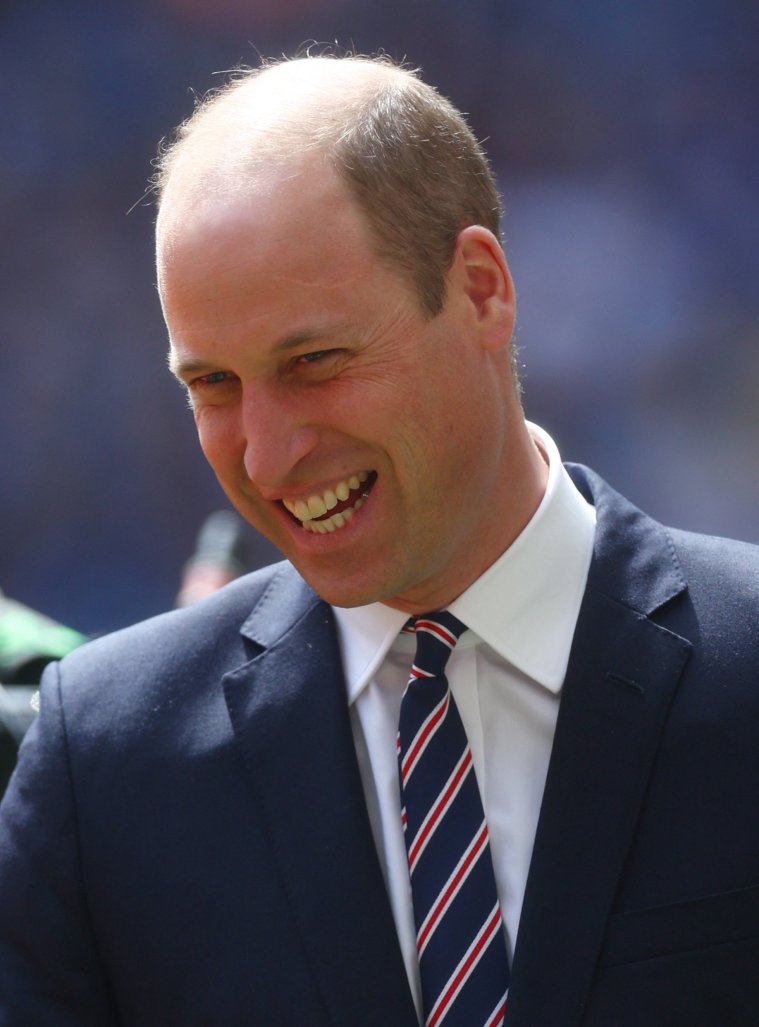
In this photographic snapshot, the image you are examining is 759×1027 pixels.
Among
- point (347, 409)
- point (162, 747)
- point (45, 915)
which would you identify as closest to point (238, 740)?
point (162, 747)

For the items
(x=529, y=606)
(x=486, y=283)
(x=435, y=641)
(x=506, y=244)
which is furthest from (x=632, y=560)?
(x=506, y=244)

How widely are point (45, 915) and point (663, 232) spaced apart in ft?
11.0

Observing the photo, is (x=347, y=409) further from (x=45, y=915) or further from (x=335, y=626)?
(x=45, y=915)

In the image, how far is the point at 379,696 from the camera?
1584 mm

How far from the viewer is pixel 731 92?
13.8 feet

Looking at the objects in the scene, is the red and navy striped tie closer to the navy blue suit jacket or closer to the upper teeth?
the navy blue suit jacket

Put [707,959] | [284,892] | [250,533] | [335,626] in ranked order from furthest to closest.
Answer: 1. [250,533]
2. [335,626]
3. [284,892]
4. [707,959]

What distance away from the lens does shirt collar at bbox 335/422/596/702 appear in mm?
1539

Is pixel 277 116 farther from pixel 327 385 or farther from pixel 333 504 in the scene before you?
pixel 333 504

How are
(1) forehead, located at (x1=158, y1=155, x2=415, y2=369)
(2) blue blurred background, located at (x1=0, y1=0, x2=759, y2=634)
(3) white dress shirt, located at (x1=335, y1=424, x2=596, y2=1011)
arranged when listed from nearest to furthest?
1. (1) forehead, located at (x1=158, y1=155, x2=415, y2=369)
2. (3) white dress shirt, located at (x1=335, y1=424, x2=596, y2=1011)
3. (2) blue blurred background, located at (x1=0, y1=0, x2=759, y2=634)

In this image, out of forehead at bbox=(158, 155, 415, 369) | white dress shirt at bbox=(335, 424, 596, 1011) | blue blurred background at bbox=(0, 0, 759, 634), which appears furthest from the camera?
blue blurred background at bbox=(0, 0, 759, 634)

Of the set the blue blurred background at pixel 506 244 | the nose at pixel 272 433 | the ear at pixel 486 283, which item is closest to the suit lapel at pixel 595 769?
the ear at pixel 486 283

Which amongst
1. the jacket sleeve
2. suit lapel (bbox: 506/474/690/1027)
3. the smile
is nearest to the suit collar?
suit lapel (bbox: 506/474/690/1027)

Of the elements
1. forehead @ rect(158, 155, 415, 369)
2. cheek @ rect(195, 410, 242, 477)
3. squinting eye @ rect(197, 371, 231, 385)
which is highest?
forehead @ rect(158, 155, 415, 369)
